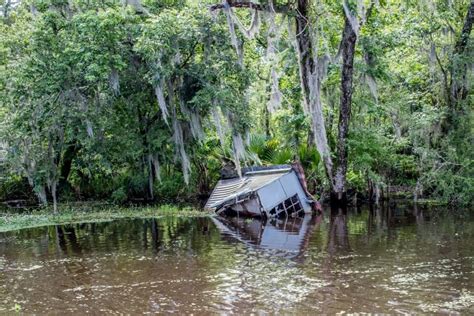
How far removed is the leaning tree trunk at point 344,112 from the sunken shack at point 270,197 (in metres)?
1.33

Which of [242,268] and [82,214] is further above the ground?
[82,214]

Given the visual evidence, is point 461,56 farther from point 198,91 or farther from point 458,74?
point 198,91

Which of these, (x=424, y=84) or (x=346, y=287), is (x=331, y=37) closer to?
(x=424, y=84)

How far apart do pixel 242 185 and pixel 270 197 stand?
1456 millimetres

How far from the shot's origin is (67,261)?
10531 millimetres

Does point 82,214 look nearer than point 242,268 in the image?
No

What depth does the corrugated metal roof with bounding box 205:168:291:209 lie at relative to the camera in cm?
1725

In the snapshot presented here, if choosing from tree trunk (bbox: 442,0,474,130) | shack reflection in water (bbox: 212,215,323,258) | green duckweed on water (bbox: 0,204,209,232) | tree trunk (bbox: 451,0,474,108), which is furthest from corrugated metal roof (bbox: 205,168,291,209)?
tree trunk (bbox: 451,0,474,108)

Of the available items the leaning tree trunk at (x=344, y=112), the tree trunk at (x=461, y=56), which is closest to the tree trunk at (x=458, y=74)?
the tree trunk at (x=461, y=56)

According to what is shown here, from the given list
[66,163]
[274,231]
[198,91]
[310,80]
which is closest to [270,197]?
[274,231]

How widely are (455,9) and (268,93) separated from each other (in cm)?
660

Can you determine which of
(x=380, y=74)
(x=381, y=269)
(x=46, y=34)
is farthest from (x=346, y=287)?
(x=46, y=34)

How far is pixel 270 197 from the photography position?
55.8 feet

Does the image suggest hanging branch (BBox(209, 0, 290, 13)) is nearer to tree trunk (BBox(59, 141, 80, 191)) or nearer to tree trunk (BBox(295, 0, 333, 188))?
tree trunk (BBox(295, 0, 333, 188))
